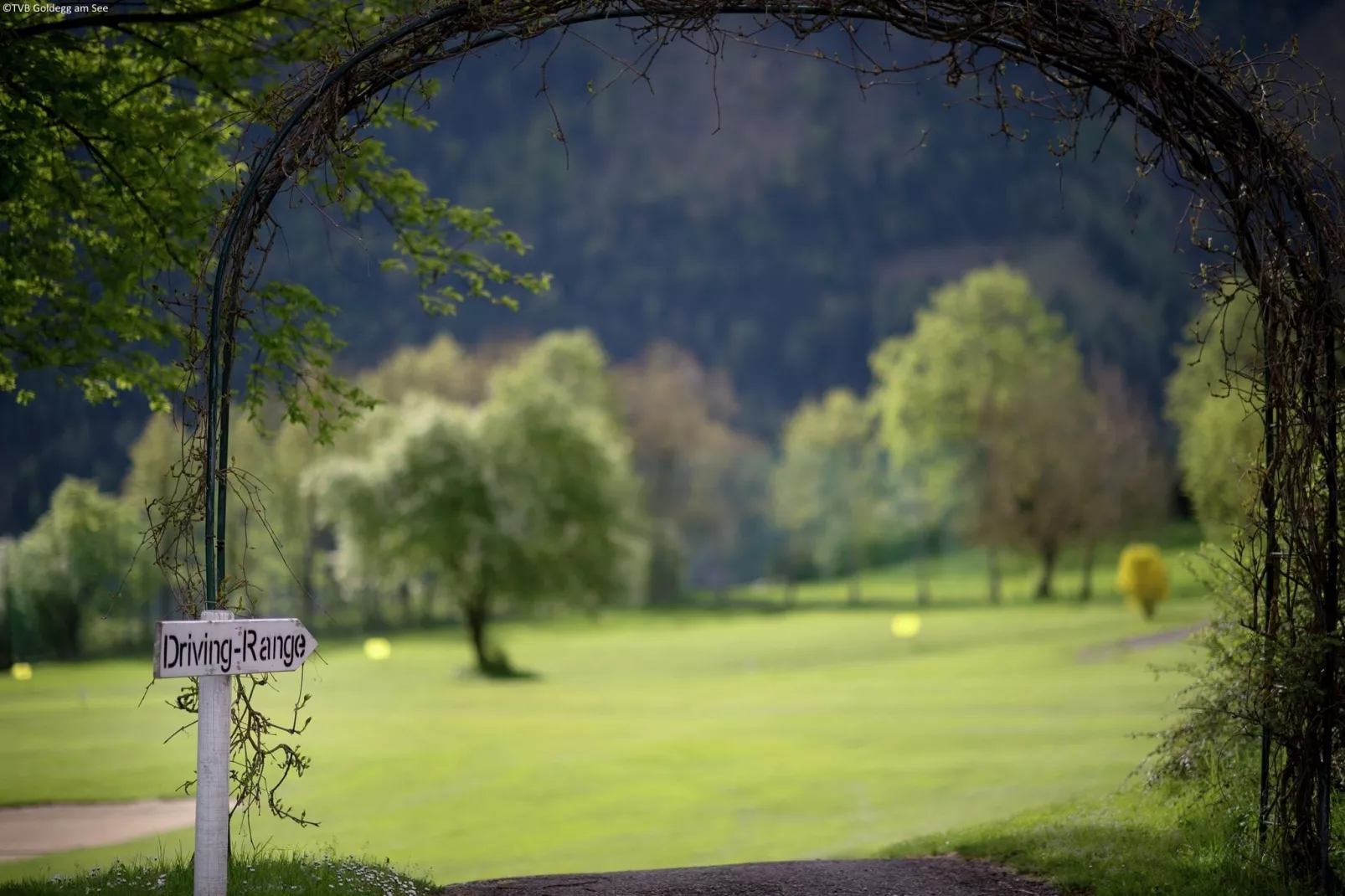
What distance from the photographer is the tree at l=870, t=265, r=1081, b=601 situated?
58.4 m

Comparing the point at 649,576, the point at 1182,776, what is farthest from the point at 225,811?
the point at 649,576

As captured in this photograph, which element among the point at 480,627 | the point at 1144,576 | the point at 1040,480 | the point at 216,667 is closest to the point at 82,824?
the point at 216,667

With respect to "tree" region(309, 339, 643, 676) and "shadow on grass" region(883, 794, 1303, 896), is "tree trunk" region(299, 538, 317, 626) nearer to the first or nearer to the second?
"tree" region(309, 339, 643, 676)

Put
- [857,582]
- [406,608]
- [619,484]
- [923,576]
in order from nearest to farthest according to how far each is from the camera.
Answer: [619,484] < [406,608] < [857,582] < [923,576]

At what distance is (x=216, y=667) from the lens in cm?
574

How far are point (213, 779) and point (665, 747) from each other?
19.1 meters

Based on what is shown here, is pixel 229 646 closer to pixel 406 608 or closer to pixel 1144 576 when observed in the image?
pixel 1144 576

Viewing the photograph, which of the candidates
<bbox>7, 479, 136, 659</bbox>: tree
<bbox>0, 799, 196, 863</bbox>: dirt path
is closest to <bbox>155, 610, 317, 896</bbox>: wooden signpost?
<bbox>0, 799, 196, 863</bbox>: dirt path

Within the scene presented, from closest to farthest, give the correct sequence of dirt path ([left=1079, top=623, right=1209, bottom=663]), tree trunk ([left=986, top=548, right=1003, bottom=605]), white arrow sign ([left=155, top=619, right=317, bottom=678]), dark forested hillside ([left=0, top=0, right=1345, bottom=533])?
1. white arrow sign ([left=155, top=619, right=317, bottom=678])
2. dirt path ([left=1079, top=623, right=1209, bottom=663])
3. tree trunk ([left=986, top=548, right=1003, bottom=605])
4. dark forested hillside ([left=0, top=0, right=1345, bottom=533])

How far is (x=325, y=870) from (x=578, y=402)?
188ft

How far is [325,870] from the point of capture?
7223 mm

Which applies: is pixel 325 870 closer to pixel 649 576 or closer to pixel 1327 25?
pixel 649 576

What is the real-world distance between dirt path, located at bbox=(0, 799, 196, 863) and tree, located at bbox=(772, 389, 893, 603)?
5171 centimetres

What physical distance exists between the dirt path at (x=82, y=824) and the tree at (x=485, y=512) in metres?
17.6
